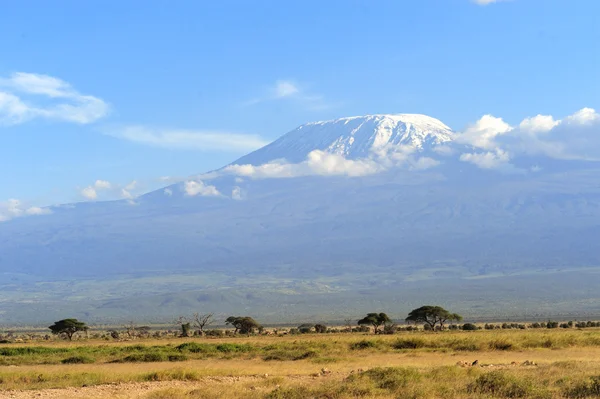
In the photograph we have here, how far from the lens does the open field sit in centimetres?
1684

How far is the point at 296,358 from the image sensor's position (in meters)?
27.1

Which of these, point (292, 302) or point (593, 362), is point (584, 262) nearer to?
point (292, 302)

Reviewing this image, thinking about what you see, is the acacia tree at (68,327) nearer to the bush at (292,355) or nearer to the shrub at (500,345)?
the bush at (292,355)

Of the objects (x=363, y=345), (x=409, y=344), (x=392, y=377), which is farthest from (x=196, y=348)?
(x=392, y=377)

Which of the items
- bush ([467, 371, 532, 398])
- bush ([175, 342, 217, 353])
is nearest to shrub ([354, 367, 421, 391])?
bush ([467, 371, 532, 398])

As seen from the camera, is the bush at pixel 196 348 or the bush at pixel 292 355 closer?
the bush at pixel 292 355

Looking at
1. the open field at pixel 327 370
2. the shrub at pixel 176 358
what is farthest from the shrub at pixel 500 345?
the shrub at pixel 176 358

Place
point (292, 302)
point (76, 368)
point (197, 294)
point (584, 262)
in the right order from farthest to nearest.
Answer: point (584, 262) < point (197, 294) < point (292, 302) < point (76, 368)

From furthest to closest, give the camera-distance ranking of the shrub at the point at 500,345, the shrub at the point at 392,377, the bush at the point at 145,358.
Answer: the shrub at the point at 500,345
the bush at the point at 145,358
the shrub at the point at 392,377

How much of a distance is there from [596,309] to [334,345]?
7275 cm

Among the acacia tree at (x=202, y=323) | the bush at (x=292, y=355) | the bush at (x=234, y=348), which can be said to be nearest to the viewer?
the bush at (x=292, y=355)

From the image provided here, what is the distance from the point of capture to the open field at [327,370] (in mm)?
16844

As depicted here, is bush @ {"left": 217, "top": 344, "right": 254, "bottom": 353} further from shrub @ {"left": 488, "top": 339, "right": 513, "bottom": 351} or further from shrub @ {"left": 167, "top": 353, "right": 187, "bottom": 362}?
shrub @ {"left": 488, "top": 339, "right": 513, "bottom": 351}

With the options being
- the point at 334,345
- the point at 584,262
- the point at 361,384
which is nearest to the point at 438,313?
the point at 334,345
